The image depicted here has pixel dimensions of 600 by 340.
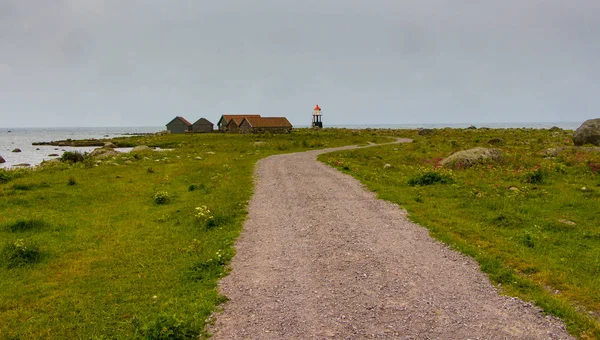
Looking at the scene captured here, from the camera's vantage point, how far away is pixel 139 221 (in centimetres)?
1759

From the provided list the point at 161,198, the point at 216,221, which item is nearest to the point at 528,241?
the point at 216,221

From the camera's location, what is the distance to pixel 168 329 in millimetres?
7766

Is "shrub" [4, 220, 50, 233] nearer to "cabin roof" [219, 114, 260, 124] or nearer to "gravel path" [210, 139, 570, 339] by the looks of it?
"gravel path" [210, 139, 570, 339]

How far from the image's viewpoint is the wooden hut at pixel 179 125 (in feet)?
450

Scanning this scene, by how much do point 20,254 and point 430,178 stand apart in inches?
891

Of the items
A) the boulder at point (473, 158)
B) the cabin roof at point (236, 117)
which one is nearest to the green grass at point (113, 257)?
the boulder at point (473, 158)

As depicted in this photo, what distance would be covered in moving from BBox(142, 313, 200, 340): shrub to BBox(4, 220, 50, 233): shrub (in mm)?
12021

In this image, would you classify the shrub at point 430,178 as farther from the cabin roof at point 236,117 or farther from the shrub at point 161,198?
the cabin roof at point 236,117

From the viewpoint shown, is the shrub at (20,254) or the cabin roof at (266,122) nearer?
the shrub at (20,254)

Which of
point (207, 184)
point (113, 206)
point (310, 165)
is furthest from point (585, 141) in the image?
point (113, 206)

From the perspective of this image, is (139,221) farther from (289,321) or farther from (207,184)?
(289,321)

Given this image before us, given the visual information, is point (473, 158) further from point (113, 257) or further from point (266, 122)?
point (266, 122)

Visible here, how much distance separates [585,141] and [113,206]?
48816 millimetres

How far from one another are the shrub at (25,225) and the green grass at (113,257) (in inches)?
1.5
